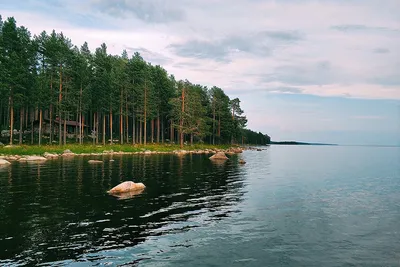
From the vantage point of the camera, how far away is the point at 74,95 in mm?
72000

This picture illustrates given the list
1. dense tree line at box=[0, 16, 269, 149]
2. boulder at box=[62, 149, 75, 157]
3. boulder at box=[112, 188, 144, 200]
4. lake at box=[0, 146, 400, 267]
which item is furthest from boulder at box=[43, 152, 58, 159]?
boulder at box=[112, 188, 144, 200]

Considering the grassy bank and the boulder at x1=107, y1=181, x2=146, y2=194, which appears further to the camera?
the grassy bank

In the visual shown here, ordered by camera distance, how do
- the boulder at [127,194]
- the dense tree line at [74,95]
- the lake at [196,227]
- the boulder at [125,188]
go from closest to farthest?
the lake at [196,227] → the boulder at [127,194] → the boulder at [125,188] → the dense tree line at [74,95]

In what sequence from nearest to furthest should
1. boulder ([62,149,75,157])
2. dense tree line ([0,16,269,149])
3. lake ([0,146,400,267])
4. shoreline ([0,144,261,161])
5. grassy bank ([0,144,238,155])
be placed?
lake ([0,146,400,267])
shoreline ([0,144,261,161])
grassy bank ([0,144,238,155])
boulder ([62,149,75,157])
dense tree line ([0,16,269,149])

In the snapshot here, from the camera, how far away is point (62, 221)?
13180 mm

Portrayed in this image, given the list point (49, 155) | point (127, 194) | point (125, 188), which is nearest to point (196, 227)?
point (127, 194)

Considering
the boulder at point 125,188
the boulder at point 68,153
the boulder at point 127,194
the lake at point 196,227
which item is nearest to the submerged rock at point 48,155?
the boulder at point 68,153

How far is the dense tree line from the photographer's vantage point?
6375 cm

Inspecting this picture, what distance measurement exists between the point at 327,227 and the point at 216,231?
5.04 metres

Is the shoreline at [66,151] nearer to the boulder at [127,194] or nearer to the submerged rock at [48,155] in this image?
the submerged rock at [48,155]

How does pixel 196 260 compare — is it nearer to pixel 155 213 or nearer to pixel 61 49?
pixel 155 213

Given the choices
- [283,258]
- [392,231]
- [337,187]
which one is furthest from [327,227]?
[337,187]

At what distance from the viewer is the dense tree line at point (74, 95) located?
6375 centimetres

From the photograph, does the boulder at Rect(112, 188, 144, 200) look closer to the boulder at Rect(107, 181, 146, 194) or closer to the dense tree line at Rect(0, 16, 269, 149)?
the boulder at Rect(107, 181, 146, 194)
